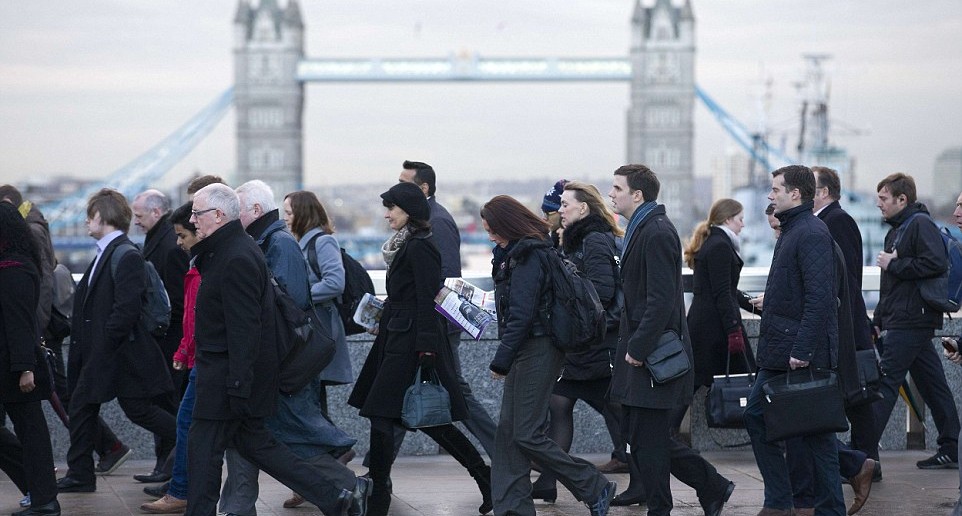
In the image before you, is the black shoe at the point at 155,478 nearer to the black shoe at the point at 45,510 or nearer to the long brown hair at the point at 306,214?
the black shoe at the point at 45,510

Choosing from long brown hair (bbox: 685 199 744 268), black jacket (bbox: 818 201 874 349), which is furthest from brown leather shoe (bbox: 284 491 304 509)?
black jacket (bbox: 818 201 874 349)

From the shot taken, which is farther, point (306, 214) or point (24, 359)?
point (306, 214)

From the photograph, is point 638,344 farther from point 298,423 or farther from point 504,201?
point 298,423

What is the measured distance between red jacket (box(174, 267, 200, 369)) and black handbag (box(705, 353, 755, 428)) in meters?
1.94

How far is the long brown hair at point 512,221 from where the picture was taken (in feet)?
14.2

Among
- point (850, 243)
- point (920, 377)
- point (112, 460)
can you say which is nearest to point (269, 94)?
point (112, 460)

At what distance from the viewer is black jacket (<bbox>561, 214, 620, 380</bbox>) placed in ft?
15.7

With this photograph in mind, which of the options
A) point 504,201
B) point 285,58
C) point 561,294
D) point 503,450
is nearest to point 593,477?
point 503,450

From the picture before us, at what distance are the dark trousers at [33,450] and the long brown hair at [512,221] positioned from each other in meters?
1.66

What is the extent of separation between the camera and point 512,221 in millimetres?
4344

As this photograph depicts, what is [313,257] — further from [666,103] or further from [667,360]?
[666,103]

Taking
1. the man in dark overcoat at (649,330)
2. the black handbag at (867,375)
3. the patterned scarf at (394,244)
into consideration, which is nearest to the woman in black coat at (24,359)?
the patterned scarf at (394,244)

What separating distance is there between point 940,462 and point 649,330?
2298 mm

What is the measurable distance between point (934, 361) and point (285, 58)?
9222cm
